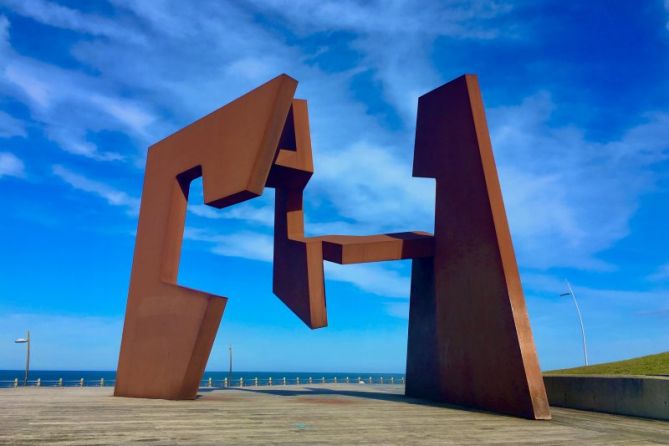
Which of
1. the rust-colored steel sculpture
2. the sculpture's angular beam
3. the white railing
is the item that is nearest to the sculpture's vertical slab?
the rust-colored steel sculpture

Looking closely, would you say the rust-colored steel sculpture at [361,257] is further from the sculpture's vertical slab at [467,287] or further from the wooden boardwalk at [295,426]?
the wooden boardwalk at [295,426]

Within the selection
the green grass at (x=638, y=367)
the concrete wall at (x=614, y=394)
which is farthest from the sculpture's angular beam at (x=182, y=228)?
the green grass at (x=638, y=367)

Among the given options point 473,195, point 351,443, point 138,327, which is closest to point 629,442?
point 351,443

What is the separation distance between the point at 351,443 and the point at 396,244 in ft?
27.9

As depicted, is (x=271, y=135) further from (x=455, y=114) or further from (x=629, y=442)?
(x=629, y=442)

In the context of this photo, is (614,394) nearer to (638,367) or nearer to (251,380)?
(638,367)

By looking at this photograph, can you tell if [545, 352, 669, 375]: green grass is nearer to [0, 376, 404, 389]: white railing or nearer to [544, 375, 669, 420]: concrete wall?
[544, 375, 669, 420]: concrete wall

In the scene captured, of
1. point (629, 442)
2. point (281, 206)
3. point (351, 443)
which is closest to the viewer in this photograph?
point (351, 443)

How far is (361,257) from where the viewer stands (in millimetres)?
15211

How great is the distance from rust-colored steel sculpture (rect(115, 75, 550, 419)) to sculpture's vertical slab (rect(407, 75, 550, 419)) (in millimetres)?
31

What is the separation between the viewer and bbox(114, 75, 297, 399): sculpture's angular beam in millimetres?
13148

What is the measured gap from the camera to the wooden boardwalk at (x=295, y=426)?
24.7 feet

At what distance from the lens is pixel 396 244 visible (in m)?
15.4

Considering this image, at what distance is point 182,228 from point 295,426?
7.99m
